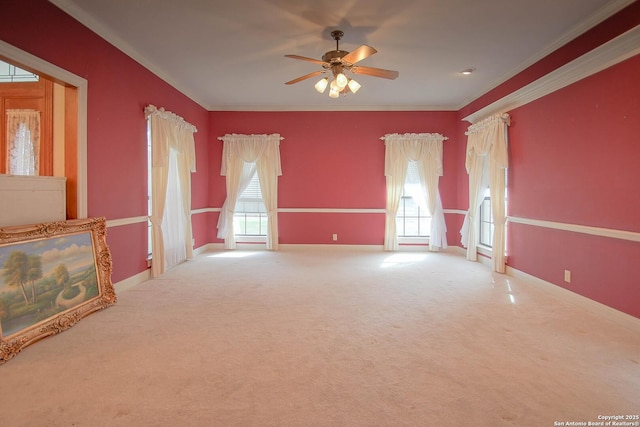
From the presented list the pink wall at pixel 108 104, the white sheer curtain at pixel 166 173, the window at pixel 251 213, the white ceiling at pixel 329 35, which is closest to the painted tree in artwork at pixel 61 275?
the pink wall at pixel 108 104

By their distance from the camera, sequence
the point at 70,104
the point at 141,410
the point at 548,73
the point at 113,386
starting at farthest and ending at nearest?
the point at 548,73
the point at 70,104
the point at 113,386
the point at 141,410

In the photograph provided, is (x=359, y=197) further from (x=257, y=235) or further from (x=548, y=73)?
(x=548, y=73)

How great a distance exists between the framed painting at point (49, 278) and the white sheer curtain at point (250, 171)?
10.5 ft

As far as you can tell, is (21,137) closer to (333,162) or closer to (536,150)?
(333,162)

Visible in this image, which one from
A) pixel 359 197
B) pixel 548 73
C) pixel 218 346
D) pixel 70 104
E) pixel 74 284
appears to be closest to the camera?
pixel 218 346

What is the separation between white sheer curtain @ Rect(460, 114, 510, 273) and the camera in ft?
15.2

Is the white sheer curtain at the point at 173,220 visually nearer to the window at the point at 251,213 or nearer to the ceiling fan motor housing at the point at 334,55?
the window at the point at 251,213

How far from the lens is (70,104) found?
3168mm

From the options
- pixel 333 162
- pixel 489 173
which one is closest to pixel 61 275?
pixel 333 162

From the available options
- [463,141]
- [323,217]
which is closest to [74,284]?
[323,217]

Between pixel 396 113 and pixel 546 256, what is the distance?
3.77 m

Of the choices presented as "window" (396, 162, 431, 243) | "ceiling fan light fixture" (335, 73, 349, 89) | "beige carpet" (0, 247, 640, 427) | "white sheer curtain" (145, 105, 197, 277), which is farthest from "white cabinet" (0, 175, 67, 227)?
"window" (396, 162, 431, 243)

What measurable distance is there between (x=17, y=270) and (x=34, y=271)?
129 millimetres

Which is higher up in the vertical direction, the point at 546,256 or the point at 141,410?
the point at 546,256
